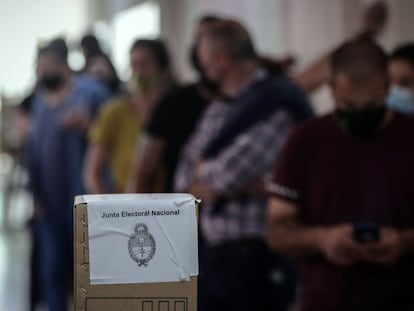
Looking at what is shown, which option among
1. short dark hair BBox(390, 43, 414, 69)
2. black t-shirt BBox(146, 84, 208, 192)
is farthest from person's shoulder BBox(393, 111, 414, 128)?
short dark hair BBox(390, 43, 414, 69)

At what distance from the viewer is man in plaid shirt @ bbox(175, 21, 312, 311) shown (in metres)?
3.57

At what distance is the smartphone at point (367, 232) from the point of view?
2842 millimetres

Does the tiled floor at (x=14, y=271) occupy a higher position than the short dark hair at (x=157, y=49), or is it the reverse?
the short dark hair at (x=157, y=49)

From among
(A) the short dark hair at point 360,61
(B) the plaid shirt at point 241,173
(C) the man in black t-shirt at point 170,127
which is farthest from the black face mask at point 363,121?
(C) the man in black t-shirt at point 170,127

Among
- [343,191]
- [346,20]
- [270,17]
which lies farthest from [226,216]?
[270,17]

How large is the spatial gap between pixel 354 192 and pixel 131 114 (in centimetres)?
206

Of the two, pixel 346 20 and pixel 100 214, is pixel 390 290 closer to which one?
pixel 100 214

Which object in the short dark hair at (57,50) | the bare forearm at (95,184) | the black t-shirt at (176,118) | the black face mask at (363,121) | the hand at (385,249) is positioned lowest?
the hand at (385,249)

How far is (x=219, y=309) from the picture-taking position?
370 cm

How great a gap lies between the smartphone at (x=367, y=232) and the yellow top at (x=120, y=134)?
206 cm

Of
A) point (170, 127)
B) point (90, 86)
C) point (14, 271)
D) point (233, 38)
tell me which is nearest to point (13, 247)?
point (14, 271)

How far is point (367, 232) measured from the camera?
2.85 meters

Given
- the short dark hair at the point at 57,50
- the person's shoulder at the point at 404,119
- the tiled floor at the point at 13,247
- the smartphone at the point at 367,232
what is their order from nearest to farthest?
1. the smartphone at the point at 367,232
2. the person's shoulder at the point at 404,119
3. the short dark hair at the point at 57,50
4. the tiled floor at the point at 13,247

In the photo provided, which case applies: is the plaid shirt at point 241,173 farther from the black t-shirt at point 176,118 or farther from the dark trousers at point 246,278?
the black t-shirt at point 176,118
